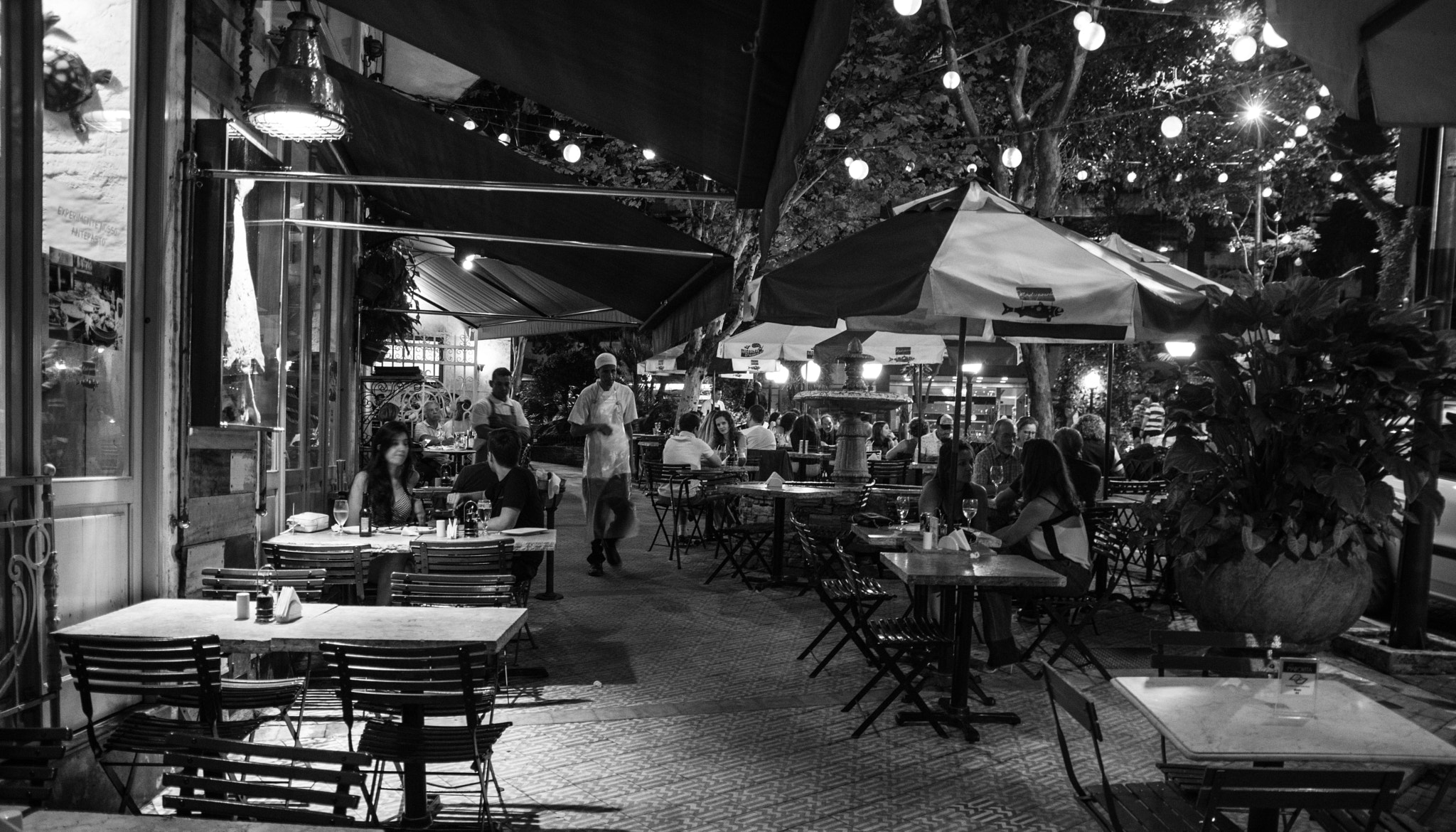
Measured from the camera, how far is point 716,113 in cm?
452

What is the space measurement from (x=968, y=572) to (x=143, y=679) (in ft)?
13.5

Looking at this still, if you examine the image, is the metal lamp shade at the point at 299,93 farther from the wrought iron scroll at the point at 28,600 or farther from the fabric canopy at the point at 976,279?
the fabric canopy at the point at 976,279

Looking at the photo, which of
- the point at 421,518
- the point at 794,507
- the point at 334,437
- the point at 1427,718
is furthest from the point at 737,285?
the point at 1427,718

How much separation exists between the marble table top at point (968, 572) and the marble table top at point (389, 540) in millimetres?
2397

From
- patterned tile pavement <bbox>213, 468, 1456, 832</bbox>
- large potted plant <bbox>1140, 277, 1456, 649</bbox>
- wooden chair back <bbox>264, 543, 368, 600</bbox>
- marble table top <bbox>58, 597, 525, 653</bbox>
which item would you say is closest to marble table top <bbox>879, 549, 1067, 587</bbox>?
patterned tile pavement <bbox>213, 468, 1456, 832</bbox>

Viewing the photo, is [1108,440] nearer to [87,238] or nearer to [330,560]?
[330,560]

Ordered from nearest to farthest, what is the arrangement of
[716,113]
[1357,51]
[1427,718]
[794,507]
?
[1357,51]
[716,113]
[1427,718]
[794,507]

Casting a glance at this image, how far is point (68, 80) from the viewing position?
461 cm

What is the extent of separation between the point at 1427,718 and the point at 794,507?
6.84 m

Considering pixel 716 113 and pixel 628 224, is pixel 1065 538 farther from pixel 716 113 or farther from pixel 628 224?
pixel 716 113

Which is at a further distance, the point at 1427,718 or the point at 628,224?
the point at 628,224

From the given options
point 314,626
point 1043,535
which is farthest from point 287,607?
point 1043,535

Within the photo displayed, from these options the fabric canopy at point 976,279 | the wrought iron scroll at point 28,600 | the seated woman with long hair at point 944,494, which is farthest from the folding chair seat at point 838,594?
the wrought iron scroll at point 28,600

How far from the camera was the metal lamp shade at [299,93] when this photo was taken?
16.4 feet
